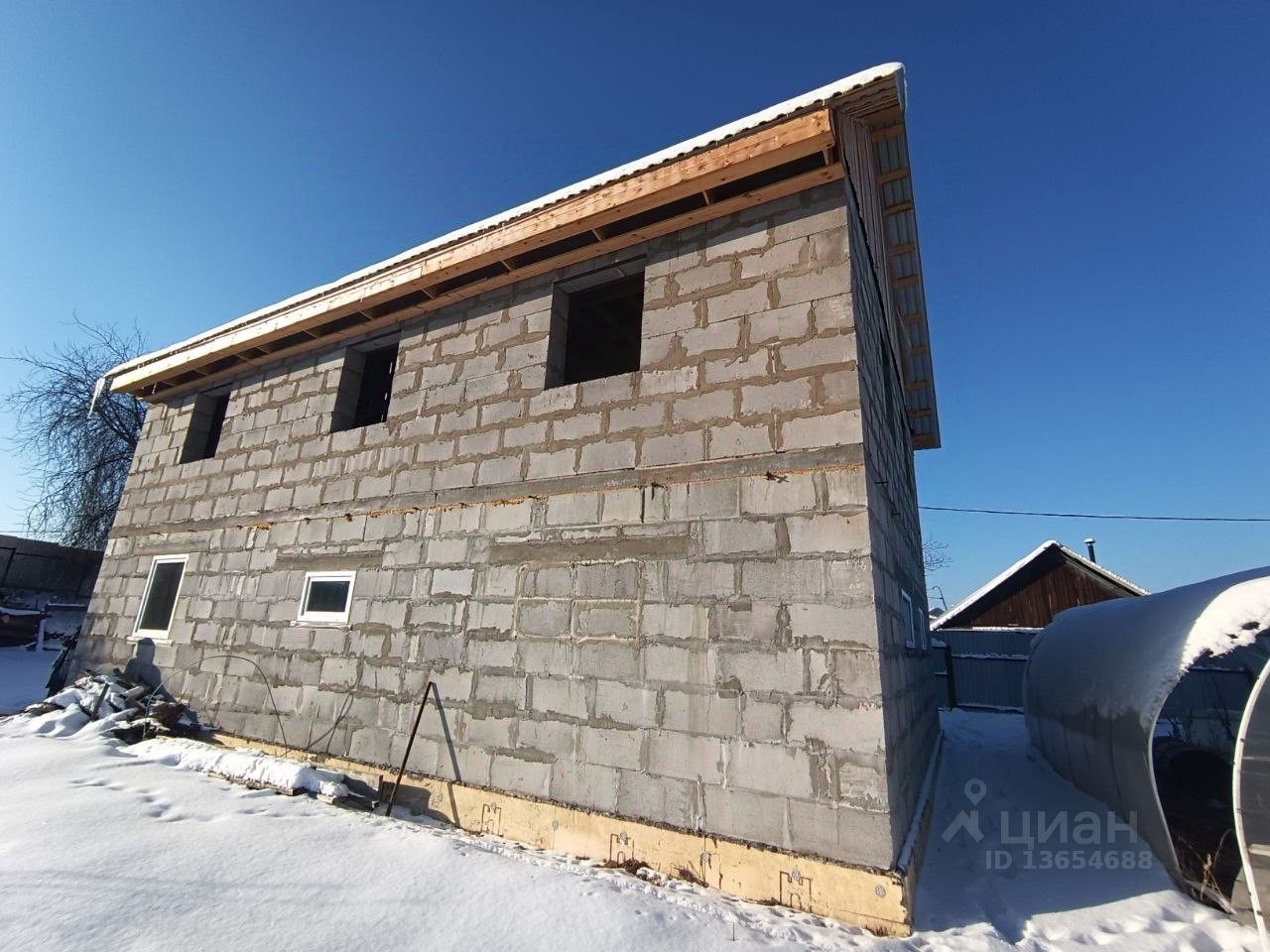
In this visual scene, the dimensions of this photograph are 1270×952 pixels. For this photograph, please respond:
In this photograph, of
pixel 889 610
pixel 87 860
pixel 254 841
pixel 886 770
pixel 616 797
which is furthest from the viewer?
pixel 889 610

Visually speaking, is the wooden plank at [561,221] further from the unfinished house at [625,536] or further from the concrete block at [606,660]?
the concrete block at [606,660]

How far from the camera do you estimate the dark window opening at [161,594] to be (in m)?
7.39

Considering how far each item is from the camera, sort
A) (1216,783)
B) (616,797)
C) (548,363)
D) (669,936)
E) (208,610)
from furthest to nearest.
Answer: (208,610) < (1216,783) < (548,363) < (616,797) < (669,936)

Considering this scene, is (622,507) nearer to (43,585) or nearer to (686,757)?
(686,757)

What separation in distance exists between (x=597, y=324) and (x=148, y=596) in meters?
6.71

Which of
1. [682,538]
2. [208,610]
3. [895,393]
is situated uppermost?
[895,393]

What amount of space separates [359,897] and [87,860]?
4.81ft

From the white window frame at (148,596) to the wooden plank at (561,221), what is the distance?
105 inches

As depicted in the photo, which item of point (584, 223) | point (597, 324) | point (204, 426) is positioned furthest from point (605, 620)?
point (204, 426)

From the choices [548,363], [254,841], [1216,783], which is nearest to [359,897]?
[254,841]

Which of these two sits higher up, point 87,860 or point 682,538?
point 682,538

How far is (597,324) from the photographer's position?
23.4 ft

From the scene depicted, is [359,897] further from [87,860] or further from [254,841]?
[87,860]

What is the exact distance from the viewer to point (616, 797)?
4016 millimetres
